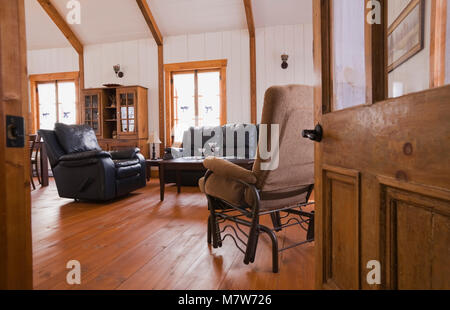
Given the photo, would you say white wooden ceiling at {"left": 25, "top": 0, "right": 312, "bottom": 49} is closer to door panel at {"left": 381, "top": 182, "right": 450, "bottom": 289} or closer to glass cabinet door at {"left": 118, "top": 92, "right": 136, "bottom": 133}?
glass cabinet door at {"left": 118, "top": 92, "right": 136, "bottom": 133}

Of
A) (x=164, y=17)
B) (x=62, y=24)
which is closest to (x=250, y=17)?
(x=164, y=17)

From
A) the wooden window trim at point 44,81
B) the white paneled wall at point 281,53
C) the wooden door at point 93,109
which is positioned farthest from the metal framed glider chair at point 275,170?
the wooden window trim at point 44,81

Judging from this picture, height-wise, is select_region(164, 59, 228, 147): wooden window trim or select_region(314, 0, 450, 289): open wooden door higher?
select_region(164, 59, 228, 147): wooden window trim

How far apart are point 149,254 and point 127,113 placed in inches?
178

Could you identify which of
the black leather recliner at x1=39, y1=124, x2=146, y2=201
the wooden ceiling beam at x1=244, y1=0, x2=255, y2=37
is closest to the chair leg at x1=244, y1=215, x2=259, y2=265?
the black leather recliner at x1=39, y1=124, x2=146, y2=201

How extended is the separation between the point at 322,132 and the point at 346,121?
0.15 meters

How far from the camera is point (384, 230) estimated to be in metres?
0.70

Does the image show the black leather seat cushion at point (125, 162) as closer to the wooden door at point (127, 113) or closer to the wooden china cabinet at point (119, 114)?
the wooden china cabinet at point (119, 114)

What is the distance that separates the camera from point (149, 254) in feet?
6.14

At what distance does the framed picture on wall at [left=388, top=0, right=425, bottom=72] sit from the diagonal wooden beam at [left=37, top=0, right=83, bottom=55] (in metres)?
6.69

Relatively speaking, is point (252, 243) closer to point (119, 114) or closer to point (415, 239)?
point (415, 239)

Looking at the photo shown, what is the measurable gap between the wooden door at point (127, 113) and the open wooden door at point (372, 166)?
17.2ft

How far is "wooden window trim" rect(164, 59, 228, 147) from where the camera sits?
224 inches

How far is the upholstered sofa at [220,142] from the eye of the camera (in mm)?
4781
